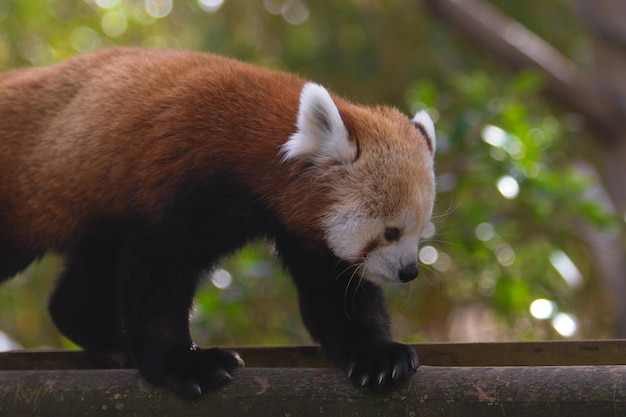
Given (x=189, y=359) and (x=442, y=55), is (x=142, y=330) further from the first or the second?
(x=442, y=55)

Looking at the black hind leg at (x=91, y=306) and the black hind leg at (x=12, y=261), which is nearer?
the black hind leg at (x=12, y=261)

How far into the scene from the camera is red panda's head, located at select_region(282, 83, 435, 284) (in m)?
2.35

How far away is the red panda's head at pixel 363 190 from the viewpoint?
2346 mm

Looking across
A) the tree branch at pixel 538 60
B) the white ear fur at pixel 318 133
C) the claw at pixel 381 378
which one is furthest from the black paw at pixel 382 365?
the tree branch at pixel 538 60

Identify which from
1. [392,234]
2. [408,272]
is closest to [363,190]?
[392,234]

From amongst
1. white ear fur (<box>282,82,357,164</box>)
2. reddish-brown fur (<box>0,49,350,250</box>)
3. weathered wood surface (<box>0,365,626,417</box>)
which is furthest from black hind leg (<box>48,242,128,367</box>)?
white ear fur (<box>282,82,357,164</box>)

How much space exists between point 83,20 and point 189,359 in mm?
6257

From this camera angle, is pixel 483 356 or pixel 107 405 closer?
pixel 107 405

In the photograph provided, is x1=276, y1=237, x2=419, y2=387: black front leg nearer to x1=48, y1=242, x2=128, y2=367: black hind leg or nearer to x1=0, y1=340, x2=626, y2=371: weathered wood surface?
x1=0, y1=340, x2=626, y2=371: weathered wood surface

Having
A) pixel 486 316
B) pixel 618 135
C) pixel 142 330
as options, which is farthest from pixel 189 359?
pixel 618 135

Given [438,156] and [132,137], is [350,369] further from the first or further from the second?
[438,156]

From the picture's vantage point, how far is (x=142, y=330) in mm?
2398

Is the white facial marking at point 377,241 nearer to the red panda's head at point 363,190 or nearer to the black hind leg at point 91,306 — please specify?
the red panda's head at point 363,190

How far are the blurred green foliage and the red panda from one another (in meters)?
0.32
